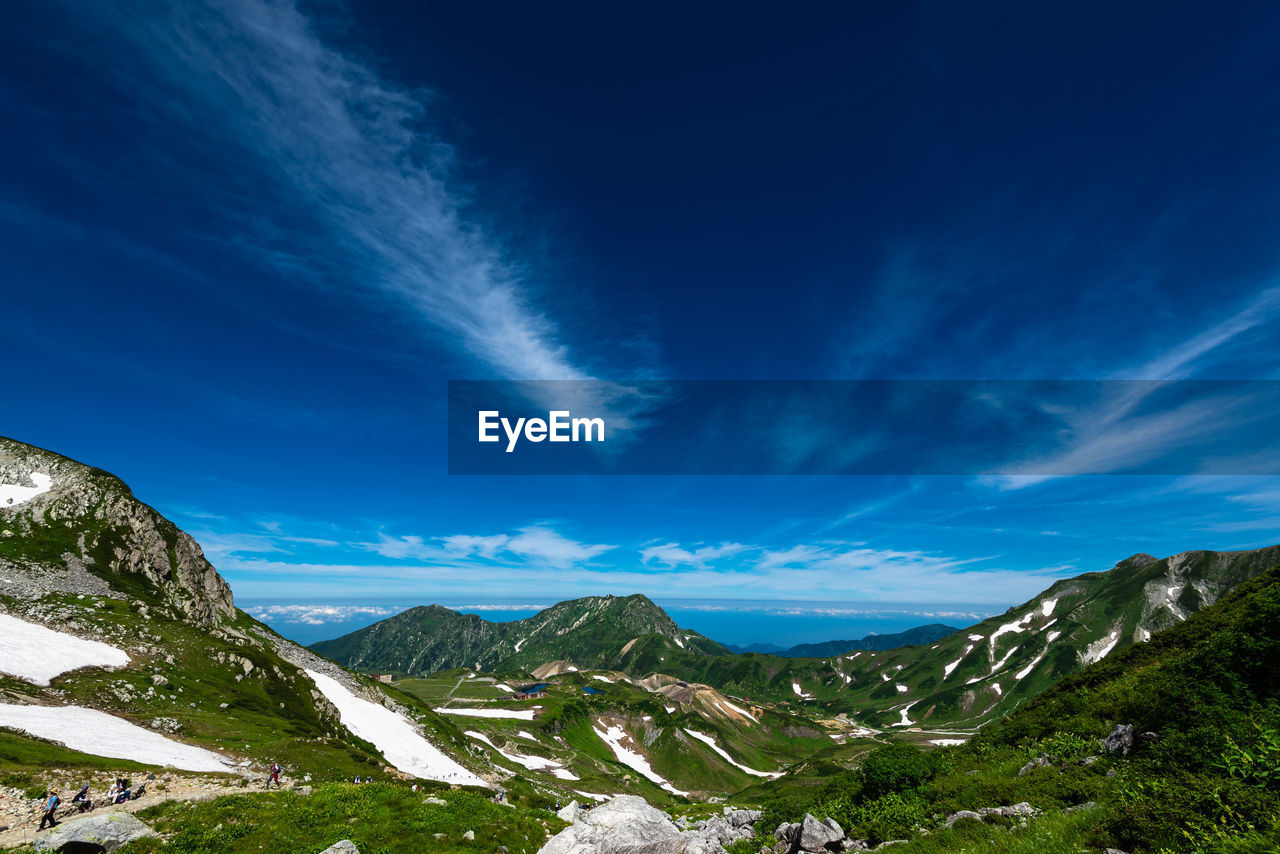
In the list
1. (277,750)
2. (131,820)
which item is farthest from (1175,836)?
(277,750)

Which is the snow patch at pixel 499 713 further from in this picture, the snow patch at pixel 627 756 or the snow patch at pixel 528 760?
the snow patch at pixel 528 760

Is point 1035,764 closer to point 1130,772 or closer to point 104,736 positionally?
point 1130,772

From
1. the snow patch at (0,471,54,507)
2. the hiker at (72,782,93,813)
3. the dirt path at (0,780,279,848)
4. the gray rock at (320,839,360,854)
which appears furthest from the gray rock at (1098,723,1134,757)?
the snow patch at (0,471,54,507)

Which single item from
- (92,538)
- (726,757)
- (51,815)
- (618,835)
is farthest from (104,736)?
(726,757)

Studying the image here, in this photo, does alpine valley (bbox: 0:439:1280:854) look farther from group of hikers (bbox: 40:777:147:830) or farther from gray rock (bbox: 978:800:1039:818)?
group of hikers (bbox: 40:777:147:830)

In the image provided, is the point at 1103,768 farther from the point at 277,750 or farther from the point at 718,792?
the point at 718,792

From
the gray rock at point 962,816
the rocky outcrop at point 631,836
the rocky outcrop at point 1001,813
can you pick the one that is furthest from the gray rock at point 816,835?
the rocky outcrop at point 631,836
